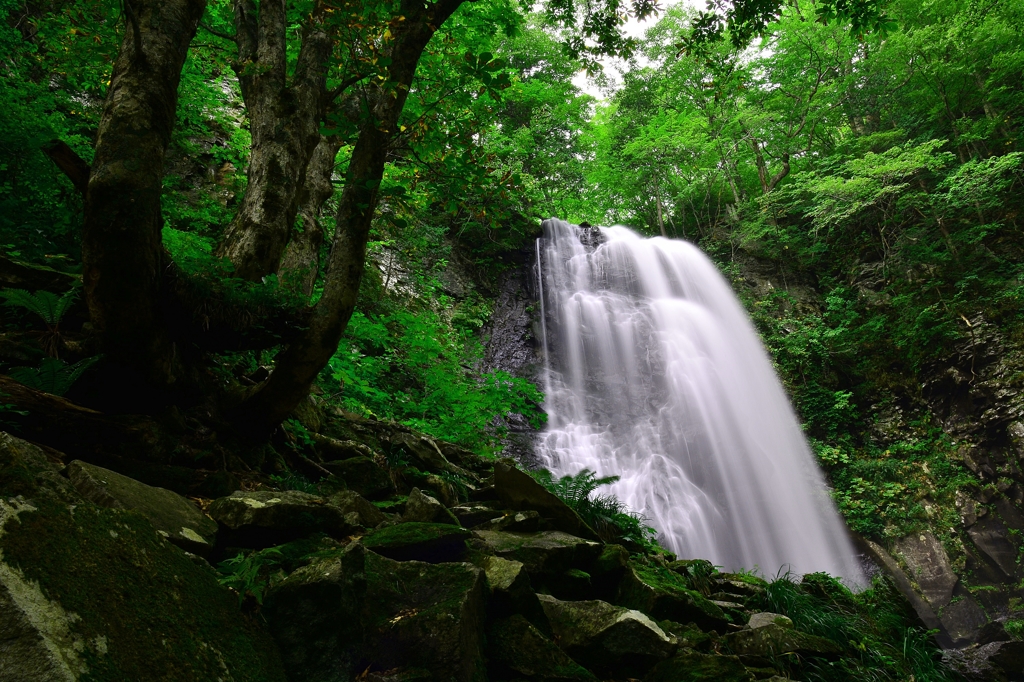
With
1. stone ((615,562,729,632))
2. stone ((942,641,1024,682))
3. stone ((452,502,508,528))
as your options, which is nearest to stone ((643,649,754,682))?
stone ((615,562,729,632))

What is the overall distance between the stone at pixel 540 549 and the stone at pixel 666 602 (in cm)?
31

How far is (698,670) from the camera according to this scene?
2.60 m

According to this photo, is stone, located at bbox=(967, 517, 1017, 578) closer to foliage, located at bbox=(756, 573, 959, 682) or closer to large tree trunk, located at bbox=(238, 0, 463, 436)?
foliage, located at bbox=(756, 573, 959, 682)

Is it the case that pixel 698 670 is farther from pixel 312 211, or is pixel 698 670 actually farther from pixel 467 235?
pixel 467 235

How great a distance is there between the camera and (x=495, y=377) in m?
7.32

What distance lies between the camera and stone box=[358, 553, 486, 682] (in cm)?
206

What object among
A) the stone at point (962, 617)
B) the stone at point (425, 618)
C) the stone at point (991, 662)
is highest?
the stone at point (425, 618)

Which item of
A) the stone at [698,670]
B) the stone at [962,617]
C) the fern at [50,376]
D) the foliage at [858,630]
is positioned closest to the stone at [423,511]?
the stone at [698,670]

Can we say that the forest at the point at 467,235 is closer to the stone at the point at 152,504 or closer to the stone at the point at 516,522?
the stone at the point at 152,504

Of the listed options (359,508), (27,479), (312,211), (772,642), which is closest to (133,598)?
(27,479)

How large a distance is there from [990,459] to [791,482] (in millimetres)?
4113

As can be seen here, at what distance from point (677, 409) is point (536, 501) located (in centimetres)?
1053

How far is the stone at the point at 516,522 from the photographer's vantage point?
13.0 feet

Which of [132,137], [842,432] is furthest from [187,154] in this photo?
[842,432]
